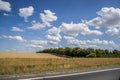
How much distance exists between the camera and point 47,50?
499 feet

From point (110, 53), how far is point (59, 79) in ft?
316

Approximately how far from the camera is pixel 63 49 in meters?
127

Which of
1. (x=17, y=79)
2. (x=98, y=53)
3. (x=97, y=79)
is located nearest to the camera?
(x=17, y=79)

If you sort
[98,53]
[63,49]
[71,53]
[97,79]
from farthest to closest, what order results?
[63,49]
[71,53]
[98,53]
[97,79]

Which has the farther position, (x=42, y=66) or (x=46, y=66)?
(x=46, y=66)

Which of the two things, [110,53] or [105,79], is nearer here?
[105,79]

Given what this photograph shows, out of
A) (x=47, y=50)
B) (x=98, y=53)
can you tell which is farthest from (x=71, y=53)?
(x=47, y=50)

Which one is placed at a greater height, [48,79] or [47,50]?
[47,50]

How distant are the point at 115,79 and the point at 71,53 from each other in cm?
10192

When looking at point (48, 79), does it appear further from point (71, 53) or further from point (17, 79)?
point (71, 53)

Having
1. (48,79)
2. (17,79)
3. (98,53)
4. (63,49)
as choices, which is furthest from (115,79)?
(63,49)

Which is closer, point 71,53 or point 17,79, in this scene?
point 17,79

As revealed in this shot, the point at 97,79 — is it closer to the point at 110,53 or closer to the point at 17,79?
the point at 17,79

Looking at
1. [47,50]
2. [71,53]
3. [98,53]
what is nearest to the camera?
[98,53]
